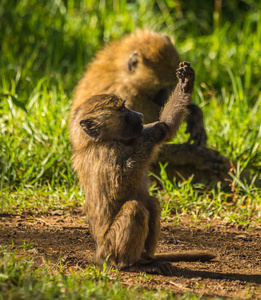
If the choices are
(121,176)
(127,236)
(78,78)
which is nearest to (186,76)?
(121,176)

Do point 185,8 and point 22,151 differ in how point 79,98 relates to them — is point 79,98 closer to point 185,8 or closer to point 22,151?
point 22,151

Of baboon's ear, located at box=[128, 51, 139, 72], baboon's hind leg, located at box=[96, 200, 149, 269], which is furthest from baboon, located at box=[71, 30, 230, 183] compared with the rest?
baboon's hind leg, located at box=[96, 200, 149, 269]

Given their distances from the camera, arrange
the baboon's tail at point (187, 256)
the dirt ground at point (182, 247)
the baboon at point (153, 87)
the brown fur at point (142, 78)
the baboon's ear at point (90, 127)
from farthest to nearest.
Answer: the brown fur at point (142, 78) < the baboon at point (153, 87) < the baboon's tail at point (187, 256) < the baboon's ear at point (90, 127) < the dirt ground at point (182, 247)

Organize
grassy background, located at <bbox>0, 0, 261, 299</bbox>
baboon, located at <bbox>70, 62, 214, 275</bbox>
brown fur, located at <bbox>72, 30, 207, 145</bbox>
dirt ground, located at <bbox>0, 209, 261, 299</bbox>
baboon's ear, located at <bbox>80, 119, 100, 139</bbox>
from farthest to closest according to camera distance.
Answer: brown fur, located at <bbox>72, 30, 207, 145</bbox> → grassy background, located at <bbox>0, 0, 261, 299</bbox> → baboon's ear, located at <bbox>80, 119, 100, 139</bbox> → baboon, located at <bbox>70, 62, 214, 275</bbox> → dirt ground, located at <bbox>0, 209, 261, 299</bbox>

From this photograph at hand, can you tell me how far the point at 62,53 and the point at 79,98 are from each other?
2.46m

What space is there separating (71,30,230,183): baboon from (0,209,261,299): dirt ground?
86 centimetres

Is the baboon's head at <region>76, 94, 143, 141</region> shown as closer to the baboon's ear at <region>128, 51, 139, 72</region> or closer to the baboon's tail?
the baboon's tail

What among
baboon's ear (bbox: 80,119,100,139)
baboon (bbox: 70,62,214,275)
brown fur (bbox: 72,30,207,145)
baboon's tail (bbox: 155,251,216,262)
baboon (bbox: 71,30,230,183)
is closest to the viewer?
baboon (bbox: 70,62,214,275)

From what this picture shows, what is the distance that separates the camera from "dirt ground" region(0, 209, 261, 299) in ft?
11.6

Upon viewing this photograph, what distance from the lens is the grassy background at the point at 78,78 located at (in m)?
5.42

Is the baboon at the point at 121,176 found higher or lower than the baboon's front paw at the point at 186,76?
lower

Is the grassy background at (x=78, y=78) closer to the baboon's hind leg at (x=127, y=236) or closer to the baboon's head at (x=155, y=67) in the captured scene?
the baboon's hind leg at (x=127, y=236)

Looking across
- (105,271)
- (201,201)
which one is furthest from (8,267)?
(201,201)

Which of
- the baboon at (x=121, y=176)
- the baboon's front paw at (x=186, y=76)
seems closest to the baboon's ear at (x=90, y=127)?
the baboon at (x=121, y=176)
